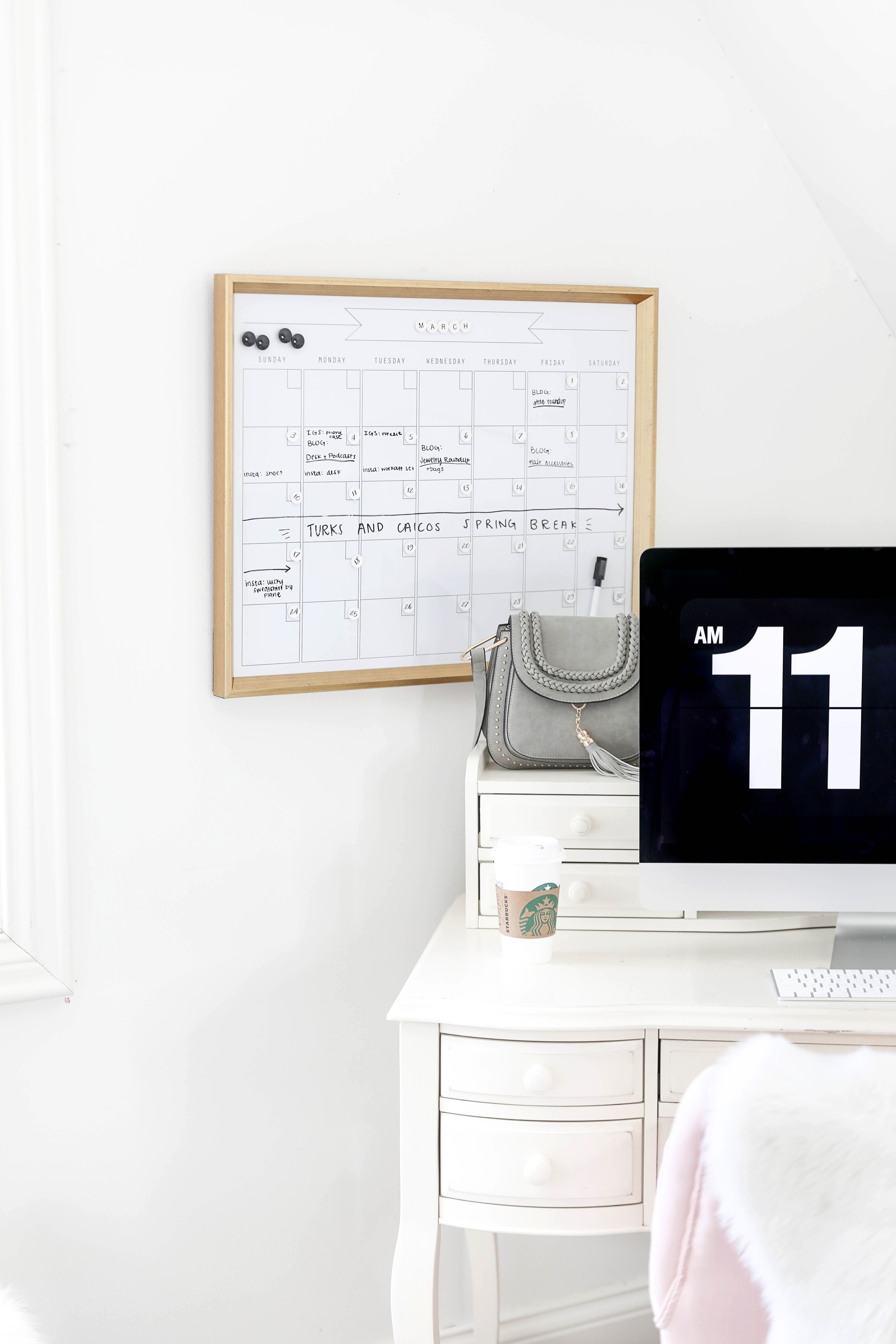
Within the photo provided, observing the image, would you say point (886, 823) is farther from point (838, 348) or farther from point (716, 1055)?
point (838, 348)

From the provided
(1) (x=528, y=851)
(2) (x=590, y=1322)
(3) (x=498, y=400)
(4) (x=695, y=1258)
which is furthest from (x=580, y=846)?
(2) (x=590, y=1322)

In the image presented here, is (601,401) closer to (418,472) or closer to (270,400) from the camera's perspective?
(418,472)

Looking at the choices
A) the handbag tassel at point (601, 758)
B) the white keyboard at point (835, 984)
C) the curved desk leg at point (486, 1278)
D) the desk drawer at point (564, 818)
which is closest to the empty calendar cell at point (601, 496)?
the handbag tassel at point (601, 758)

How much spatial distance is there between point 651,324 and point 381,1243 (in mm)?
1387

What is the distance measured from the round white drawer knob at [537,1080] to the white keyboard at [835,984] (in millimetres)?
265

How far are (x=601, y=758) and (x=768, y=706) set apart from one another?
0.23 m

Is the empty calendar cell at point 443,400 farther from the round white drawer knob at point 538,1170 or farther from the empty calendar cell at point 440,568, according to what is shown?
the round white drawer knob at point 538,1170

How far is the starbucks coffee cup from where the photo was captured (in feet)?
4.03

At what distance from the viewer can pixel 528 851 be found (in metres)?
1.23

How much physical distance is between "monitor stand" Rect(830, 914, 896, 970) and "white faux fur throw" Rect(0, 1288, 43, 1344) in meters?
0.94

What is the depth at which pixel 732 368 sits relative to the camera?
162cm

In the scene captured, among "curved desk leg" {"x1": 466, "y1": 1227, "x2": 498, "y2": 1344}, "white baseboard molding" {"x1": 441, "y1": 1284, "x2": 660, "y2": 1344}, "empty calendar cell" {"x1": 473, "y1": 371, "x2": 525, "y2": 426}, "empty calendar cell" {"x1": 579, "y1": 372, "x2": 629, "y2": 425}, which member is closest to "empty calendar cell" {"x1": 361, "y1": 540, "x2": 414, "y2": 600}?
"empty calendar cell" {"x1": 473, "y1": 371, "x2": 525, "y2": 426}

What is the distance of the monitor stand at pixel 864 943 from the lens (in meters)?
1.25

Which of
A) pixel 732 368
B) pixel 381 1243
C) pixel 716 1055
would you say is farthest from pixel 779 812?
pixel 381 1243
